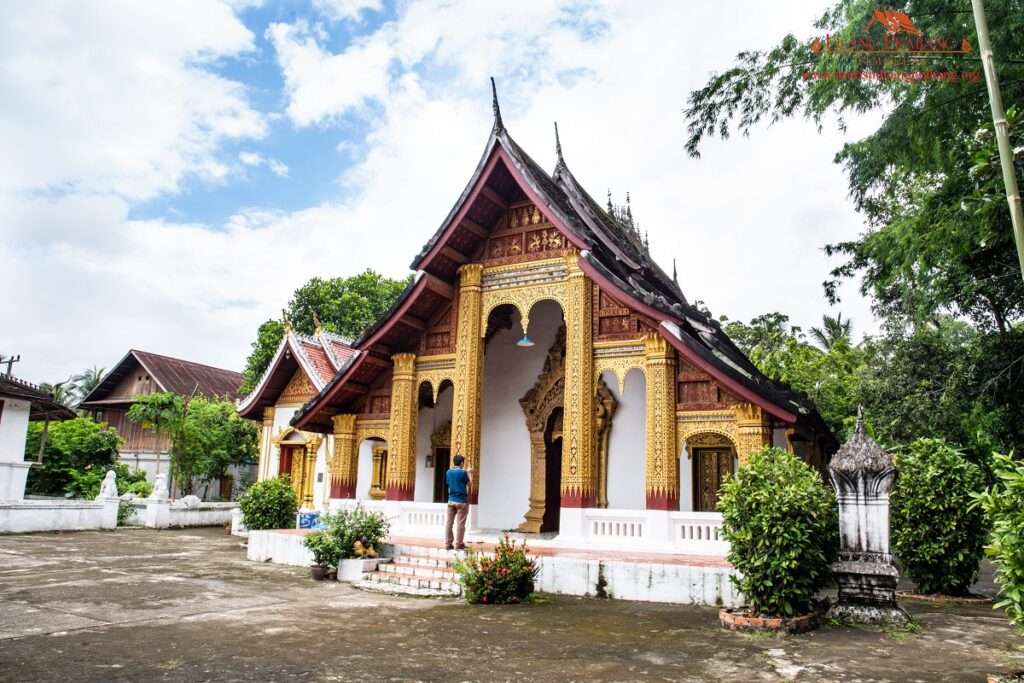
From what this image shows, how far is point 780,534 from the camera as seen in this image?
6578 mm

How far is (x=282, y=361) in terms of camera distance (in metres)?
18.7

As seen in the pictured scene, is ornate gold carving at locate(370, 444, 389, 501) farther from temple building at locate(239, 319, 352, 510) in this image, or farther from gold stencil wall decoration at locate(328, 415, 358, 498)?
gold stencil wall decoration at locate(328, 415, 358, 498)

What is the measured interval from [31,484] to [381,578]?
58.6ft

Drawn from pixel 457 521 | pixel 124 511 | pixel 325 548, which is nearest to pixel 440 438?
pixel 457 521

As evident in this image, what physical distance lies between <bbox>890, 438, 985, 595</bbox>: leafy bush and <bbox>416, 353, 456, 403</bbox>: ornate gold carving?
6.82 metres

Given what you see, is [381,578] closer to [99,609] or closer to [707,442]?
[99,609]

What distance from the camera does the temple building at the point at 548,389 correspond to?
393 inches

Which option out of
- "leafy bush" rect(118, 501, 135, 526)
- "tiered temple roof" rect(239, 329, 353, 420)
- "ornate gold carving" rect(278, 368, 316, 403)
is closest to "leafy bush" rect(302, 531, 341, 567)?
"tiered temple roof" rect(239, 329, 353, 420)

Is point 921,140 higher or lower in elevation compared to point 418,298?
higher

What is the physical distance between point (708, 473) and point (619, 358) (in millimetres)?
3362

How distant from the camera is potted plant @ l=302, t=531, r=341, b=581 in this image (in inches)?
379

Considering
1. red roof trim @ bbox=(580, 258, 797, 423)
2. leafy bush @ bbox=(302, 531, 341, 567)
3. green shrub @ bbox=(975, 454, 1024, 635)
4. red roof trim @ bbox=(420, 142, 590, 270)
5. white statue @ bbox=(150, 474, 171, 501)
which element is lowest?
leafy bush @ bbox=(302, 531, 341, 567)

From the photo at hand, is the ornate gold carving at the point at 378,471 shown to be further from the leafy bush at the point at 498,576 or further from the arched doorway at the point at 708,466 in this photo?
the leafy bush at the point at 498,576

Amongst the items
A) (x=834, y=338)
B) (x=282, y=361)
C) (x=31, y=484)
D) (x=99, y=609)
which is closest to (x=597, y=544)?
(x=99, y=609)
